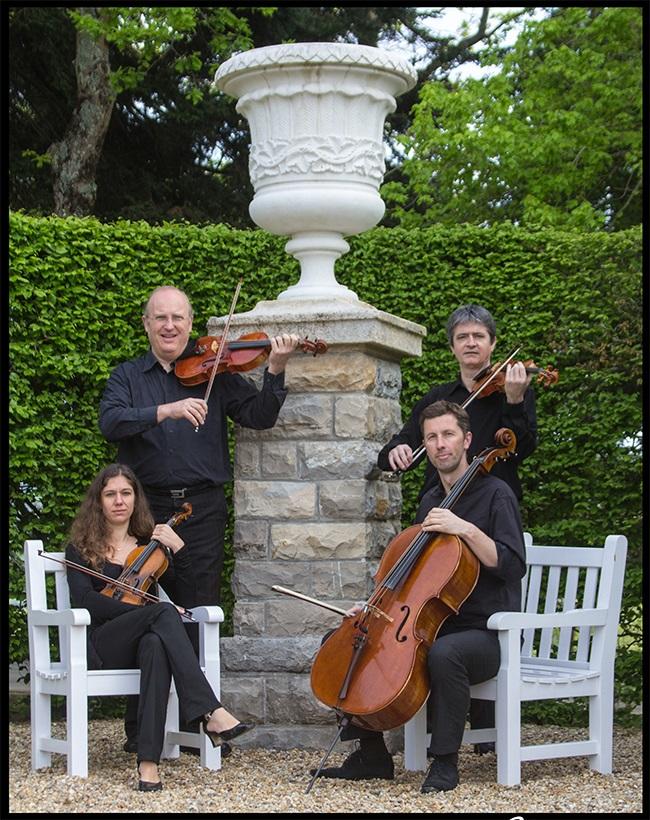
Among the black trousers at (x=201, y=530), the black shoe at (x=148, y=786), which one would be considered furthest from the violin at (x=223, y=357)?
the black shoe at (x=148, y=786)

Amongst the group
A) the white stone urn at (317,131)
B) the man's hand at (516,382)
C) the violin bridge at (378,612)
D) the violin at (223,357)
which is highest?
the white stone urn at (317,131)

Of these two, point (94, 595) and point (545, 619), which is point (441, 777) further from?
point (94, 595)

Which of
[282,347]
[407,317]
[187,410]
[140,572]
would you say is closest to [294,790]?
[140,572]

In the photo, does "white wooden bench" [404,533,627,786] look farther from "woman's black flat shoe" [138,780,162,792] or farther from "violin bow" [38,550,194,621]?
"violin bow" [38,550,194,621]

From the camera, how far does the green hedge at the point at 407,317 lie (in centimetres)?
567

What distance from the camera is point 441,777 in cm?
392

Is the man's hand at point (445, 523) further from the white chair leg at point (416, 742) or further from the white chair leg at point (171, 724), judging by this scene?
the white chair leg at point (171, 724)

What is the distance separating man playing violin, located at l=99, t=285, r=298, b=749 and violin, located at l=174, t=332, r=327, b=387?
4cm

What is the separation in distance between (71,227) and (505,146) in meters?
5.03

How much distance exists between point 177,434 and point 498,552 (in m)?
1.31

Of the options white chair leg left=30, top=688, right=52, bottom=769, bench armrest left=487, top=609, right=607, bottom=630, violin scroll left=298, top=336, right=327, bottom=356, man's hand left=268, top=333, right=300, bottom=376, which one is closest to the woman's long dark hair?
white chair leg left=30, top=688, right=52, bottom=769

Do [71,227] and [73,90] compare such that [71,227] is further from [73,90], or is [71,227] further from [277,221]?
[73,90]

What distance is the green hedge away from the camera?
567cm

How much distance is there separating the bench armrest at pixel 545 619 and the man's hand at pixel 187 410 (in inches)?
48.0
